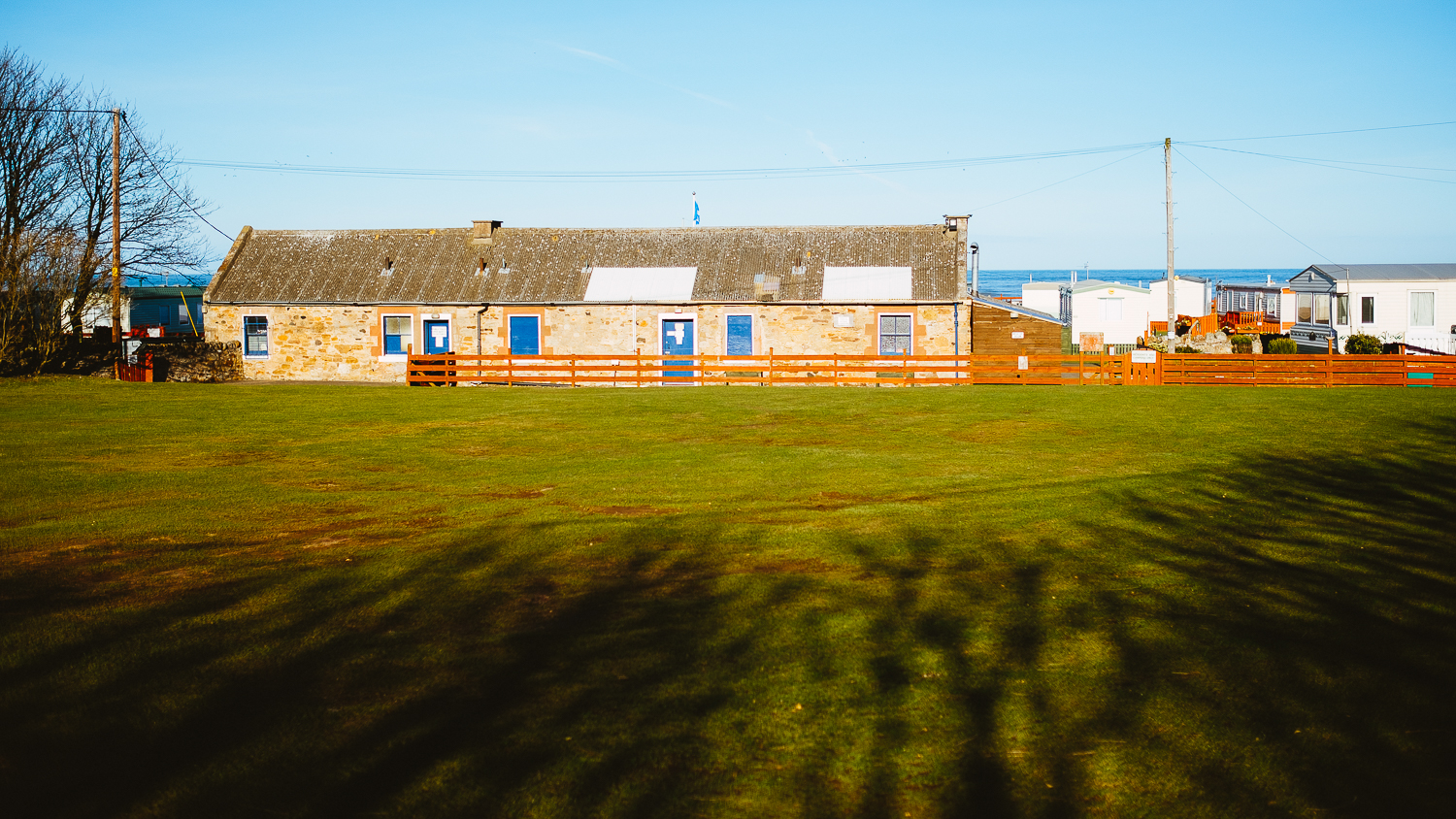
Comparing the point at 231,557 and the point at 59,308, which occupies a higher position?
the point at 59,308

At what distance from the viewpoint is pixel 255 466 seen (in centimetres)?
1391

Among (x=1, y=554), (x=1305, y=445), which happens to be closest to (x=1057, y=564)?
(x=1, y=554)

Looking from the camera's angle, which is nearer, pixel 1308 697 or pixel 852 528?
pixel 1308 697

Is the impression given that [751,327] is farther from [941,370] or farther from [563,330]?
[941,370]

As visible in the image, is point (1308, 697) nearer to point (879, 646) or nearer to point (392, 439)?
point (879, 646)

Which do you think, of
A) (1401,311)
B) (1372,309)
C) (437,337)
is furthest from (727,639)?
(1401,311)

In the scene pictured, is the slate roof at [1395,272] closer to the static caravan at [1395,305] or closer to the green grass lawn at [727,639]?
the static caravan at [1395,305]

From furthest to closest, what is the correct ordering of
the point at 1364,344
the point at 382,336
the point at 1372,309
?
1. the point at 1372,309
2. the point at 1364,344
3. the point at 382,336

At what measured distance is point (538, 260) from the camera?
3581cm

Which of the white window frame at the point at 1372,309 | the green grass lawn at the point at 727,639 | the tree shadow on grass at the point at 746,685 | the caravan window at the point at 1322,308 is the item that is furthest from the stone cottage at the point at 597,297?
the tree shadow on grass at the point at 746,685

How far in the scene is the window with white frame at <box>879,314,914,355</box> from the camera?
32.9 m

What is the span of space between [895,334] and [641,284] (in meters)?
8.55

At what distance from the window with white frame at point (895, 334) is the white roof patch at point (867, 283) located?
691 mm

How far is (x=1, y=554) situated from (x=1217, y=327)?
2092 inches
